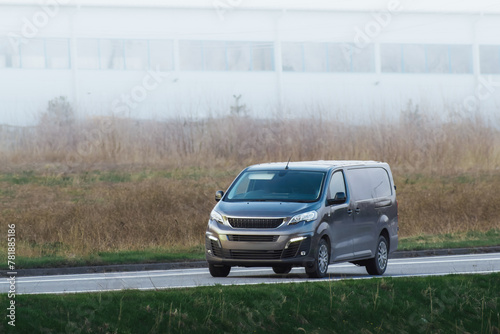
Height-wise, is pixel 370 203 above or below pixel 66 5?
below

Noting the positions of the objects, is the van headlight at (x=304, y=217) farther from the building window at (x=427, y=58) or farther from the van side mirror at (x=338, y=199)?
the building window at (x=427, y=58)

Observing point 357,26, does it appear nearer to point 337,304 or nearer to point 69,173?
point 69,173

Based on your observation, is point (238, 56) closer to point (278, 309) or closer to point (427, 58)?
point (427, 58)

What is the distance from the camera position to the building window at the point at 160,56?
5475 cm

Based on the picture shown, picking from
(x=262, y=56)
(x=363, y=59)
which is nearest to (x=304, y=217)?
(x=262, y=56)

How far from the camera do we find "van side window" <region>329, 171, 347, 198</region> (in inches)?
678

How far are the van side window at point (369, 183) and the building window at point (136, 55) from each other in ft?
120

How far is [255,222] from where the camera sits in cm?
1623

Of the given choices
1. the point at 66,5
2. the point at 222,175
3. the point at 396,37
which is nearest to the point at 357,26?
the point at 396,37

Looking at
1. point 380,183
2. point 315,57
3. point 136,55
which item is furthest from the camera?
point 315,57

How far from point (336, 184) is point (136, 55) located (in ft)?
127

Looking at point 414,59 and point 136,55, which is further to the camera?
point 414,59

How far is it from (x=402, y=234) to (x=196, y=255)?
814cm

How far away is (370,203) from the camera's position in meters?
18.2
